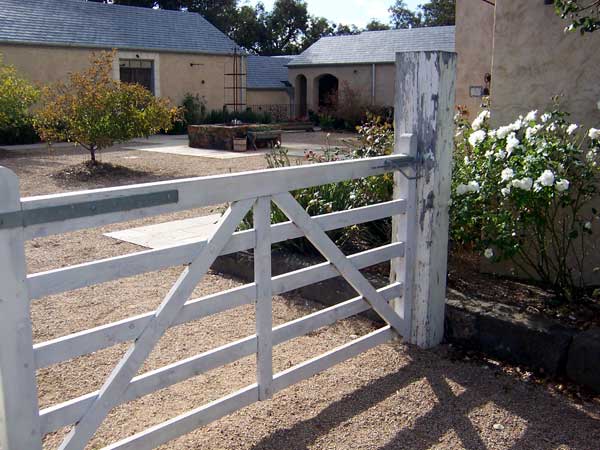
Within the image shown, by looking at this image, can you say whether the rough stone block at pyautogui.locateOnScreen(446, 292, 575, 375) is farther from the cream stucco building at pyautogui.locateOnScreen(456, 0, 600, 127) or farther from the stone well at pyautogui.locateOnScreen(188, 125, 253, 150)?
the stone well at pyautogui.locateOnScreen(188, 125, 253, 150)

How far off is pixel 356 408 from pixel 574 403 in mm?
1169

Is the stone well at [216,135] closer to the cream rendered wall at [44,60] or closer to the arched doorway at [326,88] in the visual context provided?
the cream rendered wall at [44,60]

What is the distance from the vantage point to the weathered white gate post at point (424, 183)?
3742 mm

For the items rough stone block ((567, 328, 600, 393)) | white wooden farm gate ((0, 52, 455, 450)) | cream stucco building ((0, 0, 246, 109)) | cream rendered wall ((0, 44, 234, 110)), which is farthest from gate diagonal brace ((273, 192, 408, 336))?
cream rendered wall ((0, 44, 234, 110))

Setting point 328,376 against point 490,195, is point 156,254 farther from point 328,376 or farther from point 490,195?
point 490,195

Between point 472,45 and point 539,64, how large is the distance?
31.1 ft

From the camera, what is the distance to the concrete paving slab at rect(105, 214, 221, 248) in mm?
6168

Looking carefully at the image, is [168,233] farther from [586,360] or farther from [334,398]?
[586,360]

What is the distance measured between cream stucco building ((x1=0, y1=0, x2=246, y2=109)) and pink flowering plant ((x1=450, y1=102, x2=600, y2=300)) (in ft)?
59.9

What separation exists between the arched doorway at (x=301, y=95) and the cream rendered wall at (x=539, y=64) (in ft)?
86.7

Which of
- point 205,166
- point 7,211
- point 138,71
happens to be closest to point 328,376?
point 7,211

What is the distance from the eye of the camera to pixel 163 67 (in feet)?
80.2

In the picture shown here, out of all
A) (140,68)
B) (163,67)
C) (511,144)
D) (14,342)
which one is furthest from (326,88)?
(14,342)

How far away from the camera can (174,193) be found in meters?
2.56
